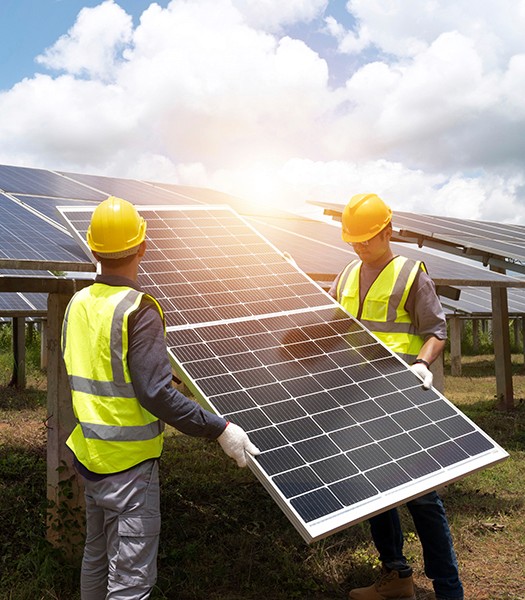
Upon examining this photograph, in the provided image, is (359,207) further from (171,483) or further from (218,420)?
(171,483)

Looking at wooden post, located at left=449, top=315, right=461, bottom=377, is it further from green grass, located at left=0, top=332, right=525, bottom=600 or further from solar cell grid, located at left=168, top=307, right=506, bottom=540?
solar cell grid, located at left=168, top=307, right=506, bottom=540

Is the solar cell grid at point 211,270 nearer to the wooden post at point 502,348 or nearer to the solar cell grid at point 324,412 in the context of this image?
the solar cell grid at point 324,412

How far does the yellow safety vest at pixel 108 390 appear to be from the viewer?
11.5ft

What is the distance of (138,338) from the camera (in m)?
3.45

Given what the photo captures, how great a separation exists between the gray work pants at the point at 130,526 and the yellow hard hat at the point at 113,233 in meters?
1.21

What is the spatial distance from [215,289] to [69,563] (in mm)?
2695

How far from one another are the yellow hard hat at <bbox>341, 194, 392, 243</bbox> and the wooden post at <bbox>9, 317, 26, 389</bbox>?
477 inches

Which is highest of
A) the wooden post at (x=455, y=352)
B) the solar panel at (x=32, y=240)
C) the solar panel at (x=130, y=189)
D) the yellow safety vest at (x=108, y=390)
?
the solar panel at (x=130, y=189)

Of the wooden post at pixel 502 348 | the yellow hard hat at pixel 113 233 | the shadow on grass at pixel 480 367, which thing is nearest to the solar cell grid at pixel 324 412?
the yellow hard hat at pixel 113 233

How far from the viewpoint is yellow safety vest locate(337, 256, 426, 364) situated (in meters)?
5.00

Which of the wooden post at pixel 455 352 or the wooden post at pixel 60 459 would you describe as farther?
the wooden post at pixel 455 352

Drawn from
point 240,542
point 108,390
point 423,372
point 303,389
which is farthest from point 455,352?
point 108,390

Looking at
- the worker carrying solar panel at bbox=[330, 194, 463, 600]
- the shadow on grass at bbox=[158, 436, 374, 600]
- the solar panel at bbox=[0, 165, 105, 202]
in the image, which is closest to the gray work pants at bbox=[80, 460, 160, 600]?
the shadow on grass at bbox=[158, 436, 374, 600]

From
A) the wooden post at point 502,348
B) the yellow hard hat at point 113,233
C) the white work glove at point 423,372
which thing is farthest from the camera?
the wooden post at point 502,348
